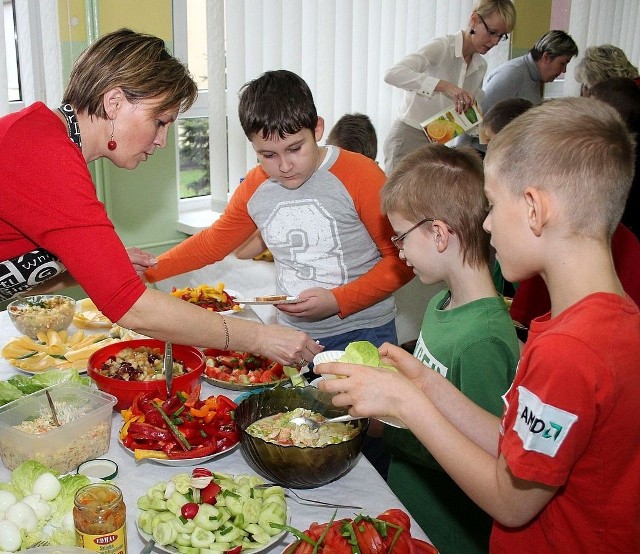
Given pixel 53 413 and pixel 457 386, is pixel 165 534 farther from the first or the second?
pixel 457 386

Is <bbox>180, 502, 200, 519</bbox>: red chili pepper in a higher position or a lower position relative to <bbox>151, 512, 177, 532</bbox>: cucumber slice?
higher

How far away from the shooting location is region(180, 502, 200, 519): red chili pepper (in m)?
1.20

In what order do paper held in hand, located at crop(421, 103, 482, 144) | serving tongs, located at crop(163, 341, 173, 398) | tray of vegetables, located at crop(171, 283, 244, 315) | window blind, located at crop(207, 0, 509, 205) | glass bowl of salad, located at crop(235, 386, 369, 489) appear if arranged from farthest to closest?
window blind, located at crop(207, 0, 509, 205), paper held in hand, located at crop(421, 103, 482, 144), tray of vegetables, located at crop(171, 283, 244, 315), serving tongs, located at crop(163, 341, 173, 398), glass bowl of salad, located at crop(235, 386, 369, 489)

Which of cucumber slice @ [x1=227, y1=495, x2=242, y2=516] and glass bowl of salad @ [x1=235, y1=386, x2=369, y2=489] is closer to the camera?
cucumber slice @ [x1=227, y1=495, x2=242, y2=516]

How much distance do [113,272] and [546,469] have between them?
96 cm

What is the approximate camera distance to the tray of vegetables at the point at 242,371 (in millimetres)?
1835

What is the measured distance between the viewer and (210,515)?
1.20m

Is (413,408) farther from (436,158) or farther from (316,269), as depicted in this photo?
(316,269)

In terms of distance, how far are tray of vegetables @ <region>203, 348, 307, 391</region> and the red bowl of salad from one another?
55 mm

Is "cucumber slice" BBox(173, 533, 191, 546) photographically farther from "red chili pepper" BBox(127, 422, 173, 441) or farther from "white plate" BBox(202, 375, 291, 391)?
"white plate" BBox(202, 375, 291, 391)

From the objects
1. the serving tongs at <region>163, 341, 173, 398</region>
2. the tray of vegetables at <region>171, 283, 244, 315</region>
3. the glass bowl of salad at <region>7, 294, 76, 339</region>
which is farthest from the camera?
the tray of vegetables at <region>171, 283, 244, 315</region>

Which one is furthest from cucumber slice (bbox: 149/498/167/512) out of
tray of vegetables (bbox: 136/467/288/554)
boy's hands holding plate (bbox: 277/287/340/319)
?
boy's hands holding plate (bbox: 277/287/340/319)

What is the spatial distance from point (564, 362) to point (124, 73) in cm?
118

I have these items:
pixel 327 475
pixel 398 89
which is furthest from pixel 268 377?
pixel 398 89
